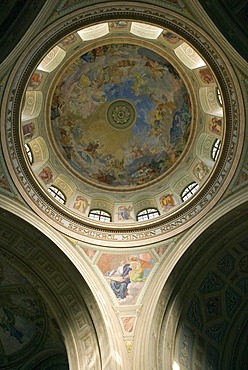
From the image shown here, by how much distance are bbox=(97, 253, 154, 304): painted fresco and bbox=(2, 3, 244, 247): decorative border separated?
674 mm

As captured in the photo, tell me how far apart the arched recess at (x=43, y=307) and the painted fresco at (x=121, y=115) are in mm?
5624

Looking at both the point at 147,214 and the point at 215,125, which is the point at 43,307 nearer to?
the point at 147,214

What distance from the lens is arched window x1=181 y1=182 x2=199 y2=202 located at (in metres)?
19.5

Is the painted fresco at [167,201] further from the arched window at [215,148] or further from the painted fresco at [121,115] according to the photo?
the arched window at [215,148]

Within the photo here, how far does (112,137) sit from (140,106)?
2.01 metres

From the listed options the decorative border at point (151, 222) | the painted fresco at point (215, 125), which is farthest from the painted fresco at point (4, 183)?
the painted fresco at point (215, 125)

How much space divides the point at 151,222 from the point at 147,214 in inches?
57.4

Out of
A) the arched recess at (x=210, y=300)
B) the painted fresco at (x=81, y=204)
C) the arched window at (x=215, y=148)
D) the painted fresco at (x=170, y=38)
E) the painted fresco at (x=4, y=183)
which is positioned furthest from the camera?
the painted fresco at (x=81, y=204)

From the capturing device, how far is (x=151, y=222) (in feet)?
61.7

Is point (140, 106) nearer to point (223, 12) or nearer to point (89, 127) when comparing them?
point (89, 127)

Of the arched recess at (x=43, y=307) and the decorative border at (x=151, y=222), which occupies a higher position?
the decorative border at (x=151, y=222)

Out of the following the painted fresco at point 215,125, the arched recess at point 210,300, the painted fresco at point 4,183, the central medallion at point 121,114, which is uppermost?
the central medallion at point 121,114

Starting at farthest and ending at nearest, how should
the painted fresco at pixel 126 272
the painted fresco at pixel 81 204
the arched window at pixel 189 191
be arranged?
the painted fresco at pixel 81 204
the arched window at pixel 189 191
the painted fresco at pixel 126 272

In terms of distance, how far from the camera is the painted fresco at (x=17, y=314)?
692 inches
